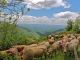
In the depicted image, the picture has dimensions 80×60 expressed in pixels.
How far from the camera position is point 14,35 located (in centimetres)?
1912

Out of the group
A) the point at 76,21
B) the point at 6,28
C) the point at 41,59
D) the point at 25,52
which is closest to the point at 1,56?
the point at 25,52

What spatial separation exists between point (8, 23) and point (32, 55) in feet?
12.9

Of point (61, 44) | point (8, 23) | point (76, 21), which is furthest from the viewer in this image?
point (76, 21)

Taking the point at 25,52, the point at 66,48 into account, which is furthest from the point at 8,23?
the point at 66,48

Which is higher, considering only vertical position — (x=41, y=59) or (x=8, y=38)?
(x=8, y=38)

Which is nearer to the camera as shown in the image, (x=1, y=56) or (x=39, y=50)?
(x=1, y=56)

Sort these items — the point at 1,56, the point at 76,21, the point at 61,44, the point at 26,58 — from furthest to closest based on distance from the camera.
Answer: the point at 76,21 → the point at 61,44 → the point at 26,58 → the point at 1,56

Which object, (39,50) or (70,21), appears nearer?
(39,50)

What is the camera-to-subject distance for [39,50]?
18.2 m

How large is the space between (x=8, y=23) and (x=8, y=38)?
66.2 inches

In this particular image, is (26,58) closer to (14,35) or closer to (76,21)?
(14,35)

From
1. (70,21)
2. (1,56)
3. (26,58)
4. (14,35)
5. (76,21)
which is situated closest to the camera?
(1,56)

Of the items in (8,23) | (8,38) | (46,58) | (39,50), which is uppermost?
(8,23)

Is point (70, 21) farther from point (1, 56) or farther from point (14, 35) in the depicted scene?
point (1, 56)
